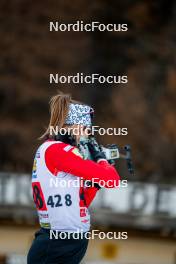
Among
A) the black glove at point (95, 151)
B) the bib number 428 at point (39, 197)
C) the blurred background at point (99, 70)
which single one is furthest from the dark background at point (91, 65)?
the bib number 428 at point (39, 197)

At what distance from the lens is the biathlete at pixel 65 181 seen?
4.22m

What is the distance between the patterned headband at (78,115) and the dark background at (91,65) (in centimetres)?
2366

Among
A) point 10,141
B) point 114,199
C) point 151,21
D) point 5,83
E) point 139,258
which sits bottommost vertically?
point 139,258

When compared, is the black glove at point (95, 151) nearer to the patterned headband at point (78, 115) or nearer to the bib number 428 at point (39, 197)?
the patterned headband at point (78, 115)

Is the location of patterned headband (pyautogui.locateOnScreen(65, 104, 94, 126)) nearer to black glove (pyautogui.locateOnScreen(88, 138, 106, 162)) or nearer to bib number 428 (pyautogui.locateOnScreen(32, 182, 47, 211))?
black glove (pyautogui.locateOnScreen(88, 138, 106, 162))

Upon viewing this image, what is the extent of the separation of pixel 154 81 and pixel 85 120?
26.5m

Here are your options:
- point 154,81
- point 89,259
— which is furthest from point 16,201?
point 154,81

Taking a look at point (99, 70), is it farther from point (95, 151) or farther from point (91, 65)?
point (95, 151)

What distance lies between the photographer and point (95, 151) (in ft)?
14.3

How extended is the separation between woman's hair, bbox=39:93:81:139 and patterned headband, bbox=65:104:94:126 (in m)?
0.02

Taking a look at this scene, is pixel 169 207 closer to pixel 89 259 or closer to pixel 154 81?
pixel 89 259

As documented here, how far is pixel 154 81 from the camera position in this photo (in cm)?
3062

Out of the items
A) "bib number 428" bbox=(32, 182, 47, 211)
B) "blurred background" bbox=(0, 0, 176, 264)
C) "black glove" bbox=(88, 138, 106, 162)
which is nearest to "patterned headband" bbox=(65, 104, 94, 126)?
"black glove" bbox=(88, 138, 106, 162)

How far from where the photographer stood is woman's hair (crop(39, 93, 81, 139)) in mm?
4250
